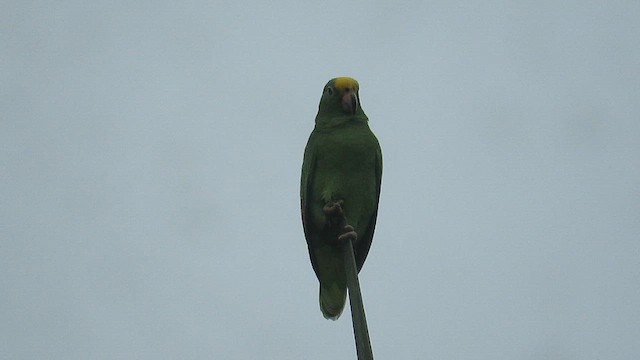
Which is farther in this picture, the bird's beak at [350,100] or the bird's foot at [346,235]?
the bird's beak at [350,100]

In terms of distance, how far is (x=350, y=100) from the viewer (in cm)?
546

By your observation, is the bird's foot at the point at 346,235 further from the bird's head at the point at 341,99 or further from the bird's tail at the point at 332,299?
the bird's head at the point at 341,99

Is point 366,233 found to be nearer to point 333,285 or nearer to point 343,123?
point 333,285

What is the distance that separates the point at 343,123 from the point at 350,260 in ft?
9.06

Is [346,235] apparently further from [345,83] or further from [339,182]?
[345,83]

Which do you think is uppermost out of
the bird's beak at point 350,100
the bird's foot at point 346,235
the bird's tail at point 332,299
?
the bird's beak at point 350,100

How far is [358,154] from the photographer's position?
5.55 metres

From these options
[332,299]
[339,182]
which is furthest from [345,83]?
[332,299]

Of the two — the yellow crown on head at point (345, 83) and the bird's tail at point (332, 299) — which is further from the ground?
the yellow crown on head at point (345, 83)

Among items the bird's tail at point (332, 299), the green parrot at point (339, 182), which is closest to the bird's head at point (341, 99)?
the green parrot at point (339, 182)

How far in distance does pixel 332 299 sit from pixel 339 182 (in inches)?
36.8

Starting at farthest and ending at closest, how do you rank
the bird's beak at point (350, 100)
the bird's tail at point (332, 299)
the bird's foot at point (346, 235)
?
the bird's beak at point (350, 100)
the bird's tail at point (332, 299)
the bird's foot at point (346, 235)

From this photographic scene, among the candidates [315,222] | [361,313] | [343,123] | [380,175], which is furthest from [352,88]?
[361,313]

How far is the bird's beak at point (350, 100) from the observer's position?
5449mm
